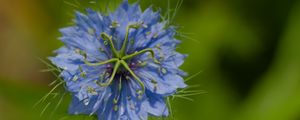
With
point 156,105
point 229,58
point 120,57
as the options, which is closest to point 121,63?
point 120,57

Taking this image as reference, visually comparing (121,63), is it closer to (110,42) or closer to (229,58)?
(110,42)

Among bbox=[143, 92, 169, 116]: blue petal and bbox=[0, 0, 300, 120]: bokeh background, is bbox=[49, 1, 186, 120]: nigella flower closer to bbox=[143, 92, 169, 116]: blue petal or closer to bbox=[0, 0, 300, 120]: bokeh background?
bbox=[143, 92, 169, 116]: blue petal

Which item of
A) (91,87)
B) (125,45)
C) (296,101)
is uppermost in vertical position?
(125,45)

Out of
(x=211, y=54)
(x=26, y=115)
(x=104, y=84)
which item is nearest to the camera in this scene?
(x=104, y=84)

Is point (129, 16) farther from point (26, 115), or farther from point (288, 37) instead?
point (288, 37)

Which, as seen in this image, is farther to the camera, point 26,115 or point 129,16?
point 26,115

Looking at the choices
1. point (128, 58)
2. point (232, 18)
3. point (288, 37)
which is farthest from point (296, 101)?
point (128, 58)

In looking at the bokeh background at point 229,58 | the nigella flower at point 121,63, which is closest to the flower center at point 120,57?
the nigella flower at point 121,63
